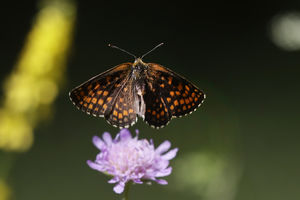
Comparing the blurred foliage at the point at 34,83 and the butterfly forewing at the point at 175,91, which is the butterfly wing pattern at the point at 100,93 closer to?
the butterfly forewing at the point at 175,91

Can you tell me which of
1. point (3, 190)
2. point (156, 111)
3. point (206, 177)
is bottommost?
point (3, 190)

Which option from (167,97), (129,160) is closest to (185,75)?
(167,97)

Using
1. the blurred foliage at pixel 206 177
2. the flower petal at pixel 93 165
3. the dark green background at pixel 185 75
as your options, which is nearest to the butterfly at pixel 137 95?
the flower petal at pixel 93 165

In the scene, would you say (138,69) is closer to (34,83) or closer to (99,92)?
(99,92)

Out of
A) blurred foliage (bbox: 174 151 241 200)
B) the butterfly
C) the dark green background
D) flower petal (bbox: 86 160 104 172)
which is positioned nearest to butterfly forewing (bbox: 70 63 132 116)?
the butterfly

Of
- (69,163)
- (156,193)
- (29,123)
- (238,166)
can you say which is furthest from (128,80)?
(69,163)

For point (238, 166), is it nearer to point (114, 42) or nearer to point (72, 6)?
point (72, 6)

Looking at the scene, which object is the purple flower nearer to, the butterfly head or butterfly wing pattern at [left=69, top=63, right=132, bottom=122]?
butterfly wing pattern at [left=69, top=63, right=132, bottom=122]
